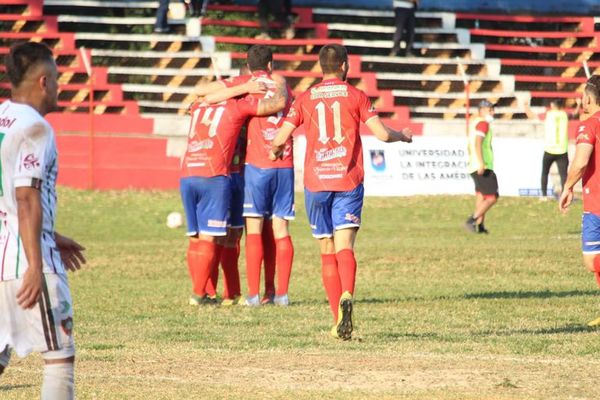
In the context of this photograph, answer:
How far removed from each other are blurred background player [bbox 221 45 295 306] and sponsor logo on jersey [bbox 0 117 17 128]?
7.77m

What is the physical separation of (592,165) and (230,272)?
4444 millimetres

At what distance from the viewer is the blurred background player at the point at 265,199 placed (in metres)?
14.3

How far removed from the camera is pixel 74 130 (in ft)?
102

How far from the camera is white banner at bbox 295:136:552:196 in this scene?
29516 mm

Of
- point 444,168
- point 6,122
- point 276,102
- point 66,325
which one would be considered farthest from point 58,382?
point 444,168

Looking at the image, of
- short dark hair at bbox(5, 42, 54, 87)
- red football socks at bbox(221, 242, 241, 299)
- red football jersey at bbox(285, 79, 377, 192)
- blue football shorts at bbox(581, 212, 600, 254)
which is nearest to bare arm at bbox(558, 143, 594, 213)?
blue football shorts at bbox(581, 212, 600, 254)

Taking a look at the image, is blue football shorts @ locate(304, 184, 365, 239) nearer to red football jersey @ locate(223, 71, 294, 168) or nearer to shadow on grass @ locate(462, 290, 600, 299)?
red football jersey @ locate(223, 71, 294, 168)

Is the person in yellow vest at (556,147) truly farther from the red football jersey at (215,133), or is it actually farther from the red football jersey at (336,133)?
the red football jersey at (336,133)

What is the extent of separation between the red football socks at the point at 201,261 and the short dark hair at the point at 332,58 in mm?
3401

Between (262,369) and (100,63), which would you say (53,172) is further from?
(100,63)

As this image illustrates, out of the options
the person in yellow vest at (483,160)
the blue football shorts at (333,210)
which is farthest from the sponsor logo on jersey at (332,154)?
the person in yellow vest at (483,160)

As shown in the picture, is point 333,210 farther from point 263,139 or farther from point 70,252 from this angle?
point 70,252

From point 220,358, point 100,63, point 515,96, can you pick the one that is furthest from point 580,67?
point 220,358

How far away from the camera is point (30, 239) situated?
20.9 ft
